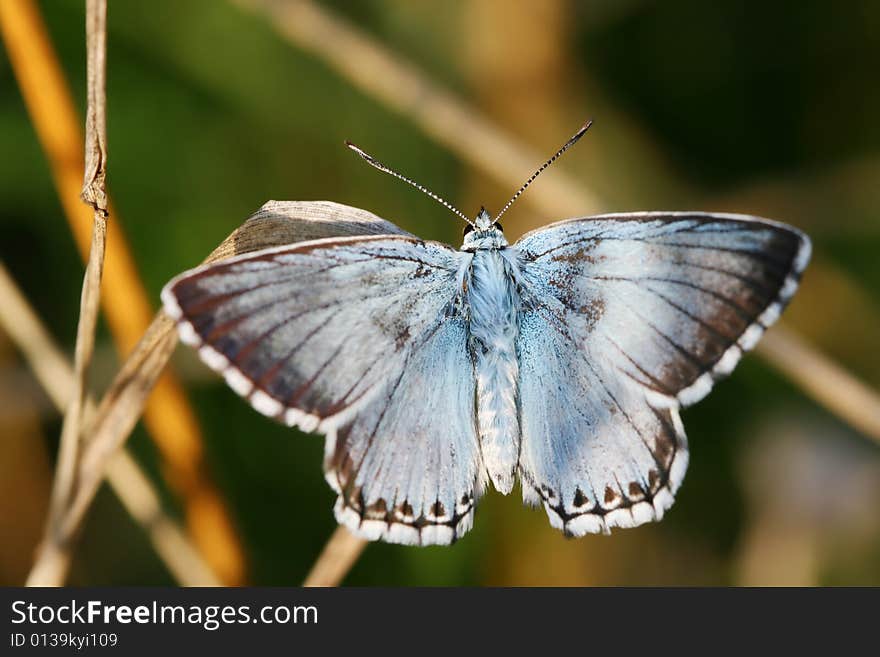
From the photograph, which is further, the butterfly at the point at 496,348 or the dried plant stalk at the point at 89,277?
the butterfly at the point at 496,348

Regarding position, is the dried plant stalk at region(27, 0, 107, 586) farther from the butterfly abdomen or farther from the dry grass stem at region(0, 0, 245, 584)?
the butterfly abdomen

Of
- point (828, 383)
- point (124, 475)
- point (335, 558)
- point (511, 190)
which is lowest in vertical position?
point (124, 475)

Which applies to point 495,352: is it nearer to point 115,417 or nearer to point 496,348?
point 496,348

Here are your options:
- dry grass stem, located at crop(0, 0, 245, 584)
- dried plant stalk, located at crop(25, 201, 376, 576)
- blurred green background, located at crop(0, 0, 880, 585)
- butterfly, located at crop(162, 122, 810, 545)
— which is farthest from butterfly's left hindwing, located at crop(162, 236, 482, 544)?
blurred green background, located at crop(0, 0, 880, 585)

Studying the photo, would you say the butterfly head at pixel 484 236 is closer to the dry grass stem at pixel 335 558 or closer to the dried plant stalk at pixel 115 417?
the dried plant stalk at pixel 115 417

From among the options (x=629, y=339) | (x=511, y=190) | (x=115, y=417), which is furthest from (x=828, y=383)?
(x=115, y=417)

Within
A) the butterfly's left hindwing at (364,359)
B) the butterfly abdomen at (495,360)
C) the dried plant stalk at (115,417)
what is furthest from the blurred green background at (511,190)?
the dried plant stalk at (115,417)
